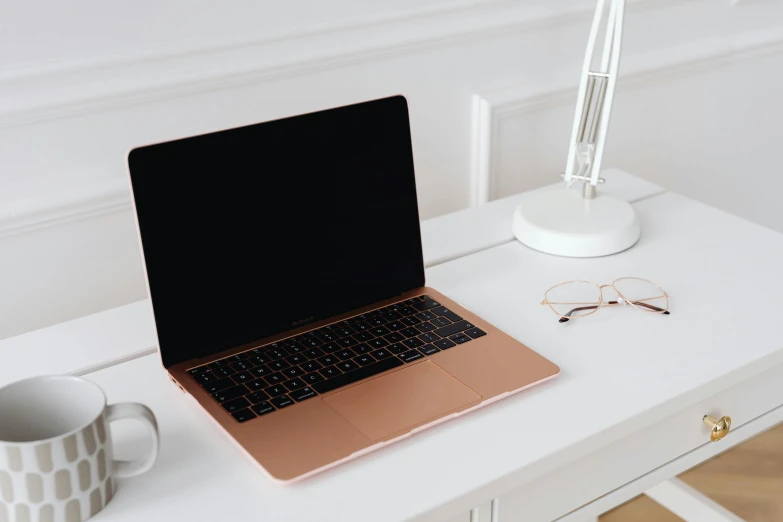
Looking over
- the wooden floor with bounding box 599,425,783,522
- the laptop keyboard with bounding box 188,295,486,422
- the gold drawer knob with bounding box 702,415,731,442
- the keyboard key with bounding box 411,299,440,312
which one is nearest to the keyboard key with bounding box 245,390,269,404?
the laptop keyboard with bounding box 188,295,486,422

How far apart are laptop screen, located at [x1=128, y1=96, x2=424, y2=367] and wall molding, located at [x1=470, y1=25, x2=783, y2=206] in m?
0.38

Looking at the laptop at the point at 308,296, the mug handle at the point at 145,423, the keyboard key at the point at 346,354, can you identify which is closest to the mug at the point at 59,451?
the mug handle at the point at 145,423

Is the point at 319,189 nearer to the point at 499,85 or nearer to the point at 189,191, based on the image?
the point at 189,191

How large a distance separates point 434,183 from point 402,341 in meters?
0.48

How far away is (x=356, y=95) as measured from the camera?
1179mm

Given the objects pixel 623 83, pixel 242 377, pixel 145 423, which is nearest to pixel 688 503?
pixel 623 83

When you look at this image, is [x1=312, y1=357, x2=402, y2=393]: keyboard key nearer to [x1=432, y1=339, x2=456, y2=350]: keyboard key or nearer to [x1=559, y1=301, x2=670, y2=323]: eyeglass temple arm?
[x1=432, y1=339, x2=456, y2=350]: keyboard key

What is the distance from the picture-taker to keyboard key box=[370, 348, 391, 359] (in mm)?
842

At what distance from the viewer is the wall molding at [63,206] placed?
98 centimetres

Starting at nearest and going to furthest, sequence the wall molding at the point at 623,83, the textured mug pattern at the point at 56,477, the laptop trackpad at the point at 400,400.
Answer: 1. the textured mug pattern at the point at 56,477
2. the laptop trackpad at the point at 400,400
3. the wall molding at the point at 623,83

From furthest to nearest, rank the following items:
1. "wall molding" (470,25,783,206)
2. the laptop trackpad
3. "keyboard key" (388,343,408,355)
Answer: "wall molding" (470,25,783,206)
"keyboard key" (388,343,408,355)
the laptop trackpad

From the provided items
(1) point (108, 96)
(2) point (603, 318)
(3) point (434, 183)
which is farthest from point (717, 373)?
(1) point (108, 96)

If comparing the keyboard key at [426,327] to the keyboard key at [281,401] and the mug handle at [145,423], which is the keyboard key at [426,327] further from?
the mug handle at [145,423]

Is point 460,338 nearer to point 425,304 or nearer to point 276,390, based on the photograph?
point 425,304
